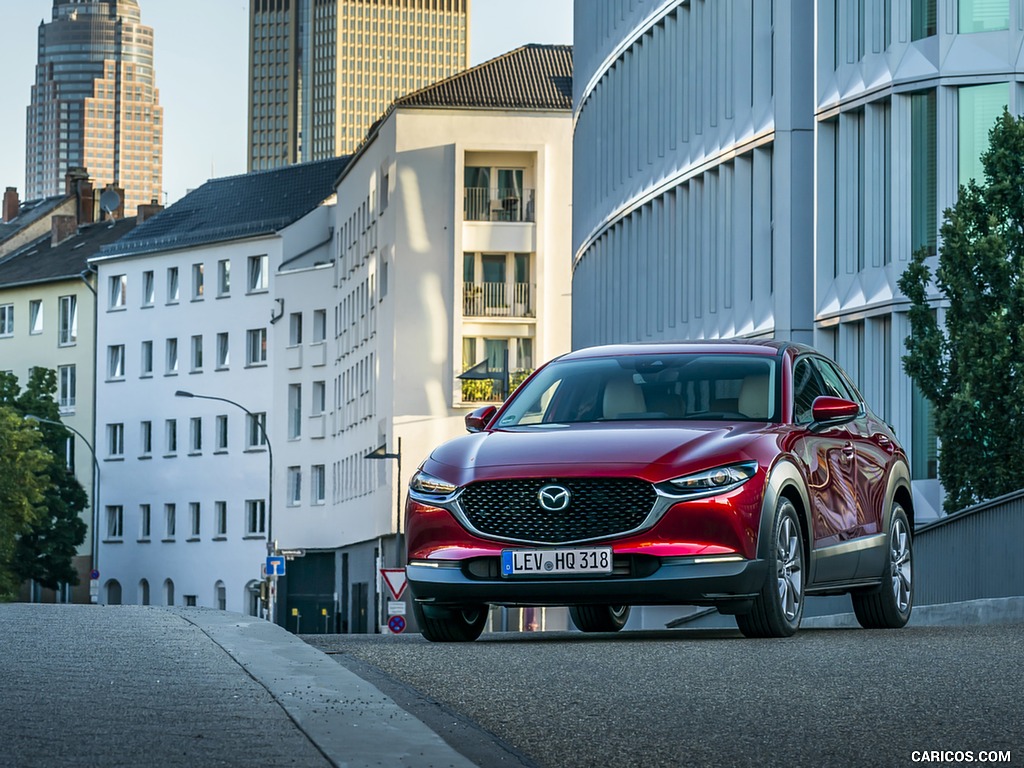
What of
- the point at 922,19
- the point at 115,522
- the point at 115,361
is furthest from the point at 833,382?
the point at 115,361

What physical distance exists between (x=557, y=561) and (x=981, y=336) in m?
10.4

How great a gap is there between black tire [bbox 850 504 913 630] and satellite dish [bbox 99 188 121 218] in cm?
10844

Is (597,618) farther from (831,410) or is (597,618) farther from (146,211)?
(146,211)

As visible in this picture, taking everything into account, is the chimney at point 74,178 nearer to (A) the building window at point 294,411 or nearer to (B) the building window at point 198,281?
(B) the building window at point 198,281

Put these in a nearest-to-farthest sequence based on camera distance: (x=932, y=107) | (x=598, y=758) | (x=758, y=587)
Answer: (x=598, y=758) < (x=758, y=587) < (x=932, y=107)

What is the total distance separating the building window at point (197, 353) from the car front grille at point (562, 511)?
9053 centimetres

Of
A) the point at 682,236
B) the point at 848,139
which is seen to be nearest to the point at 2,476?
the point at 682,236

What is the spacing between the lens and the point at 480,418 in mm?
13664

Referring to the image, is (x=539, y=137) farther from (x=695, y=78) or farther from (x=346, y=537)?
(x=695, y=78)

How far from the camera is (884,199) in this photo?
3238 cm

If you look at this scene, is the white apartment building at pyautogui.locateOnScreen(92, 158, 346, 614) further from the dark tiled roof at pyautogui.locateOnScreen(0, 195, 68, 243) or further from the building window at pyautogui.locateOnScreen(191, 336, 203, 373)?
the dark tiled roof at pyautogui.locateOnScreen(0, 195, 68, 243)

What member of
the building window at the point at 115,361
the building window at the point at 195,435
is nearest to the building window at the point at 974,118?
the building window at the point at 195,435

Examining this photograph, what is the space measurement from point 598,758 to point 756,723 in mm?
1120

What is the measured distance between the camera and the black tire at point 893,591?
14.5m
